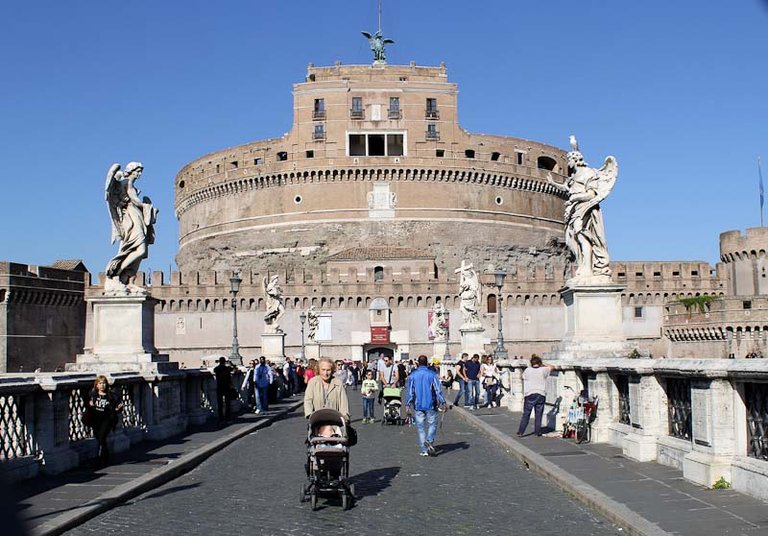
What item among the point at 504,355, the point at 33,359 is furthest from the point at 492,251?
the point at 504,355

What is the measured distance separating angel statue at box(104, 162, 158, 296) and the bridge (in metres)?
1.36

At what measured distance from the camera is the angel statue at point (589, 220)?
1139 centimetres

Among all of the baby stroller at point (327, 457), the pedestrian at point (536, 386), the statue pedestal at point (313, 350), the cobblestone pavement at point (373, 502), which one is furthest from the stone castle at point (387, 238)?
the baby stroller at point (327, 457)

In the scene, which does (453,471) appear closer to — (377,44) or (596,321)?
(596,321)

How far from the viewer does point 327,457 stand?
23.9 ft

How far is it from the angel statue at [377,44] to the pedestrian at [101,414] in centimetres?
7334

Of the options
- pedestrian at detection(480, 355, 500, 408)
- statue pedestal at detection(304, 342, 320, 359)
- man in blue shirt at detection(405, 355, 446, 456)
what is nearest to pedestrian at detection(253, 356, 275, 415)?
pedestrian at detection(480, 355, 500, 408)

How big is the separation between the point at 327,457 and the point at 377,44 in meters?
75.9

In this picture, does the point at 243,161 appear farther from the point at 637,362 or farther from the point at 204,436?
the point at 637,362

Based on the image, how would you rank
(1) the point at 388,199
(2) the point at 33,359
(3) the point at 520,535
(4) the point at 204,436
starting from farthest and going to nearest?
(1) the point at 388,199 < (2) the point at 33,359 < (4) the point at 204,436 < (3) the point at 520,535

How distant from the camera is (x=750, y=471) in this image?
20.8ft

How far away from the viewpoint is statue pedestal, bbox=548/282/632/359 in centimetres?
1125

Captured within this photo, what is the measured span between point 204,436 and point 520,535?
25.4 feet

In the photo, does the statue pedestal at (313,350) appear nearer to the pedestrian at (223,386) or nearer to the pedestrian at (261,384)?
the pedestrian at (261,384)
